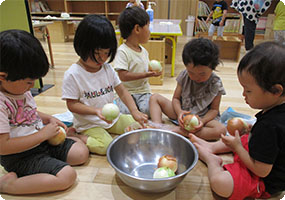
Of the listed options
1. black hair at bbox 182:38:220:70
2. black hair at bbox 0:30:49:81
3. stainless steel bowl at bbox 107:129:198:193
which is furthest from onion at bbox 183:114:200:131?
black hair at bbox 0:30:49:81

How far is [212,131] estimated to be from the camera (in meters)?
1.17

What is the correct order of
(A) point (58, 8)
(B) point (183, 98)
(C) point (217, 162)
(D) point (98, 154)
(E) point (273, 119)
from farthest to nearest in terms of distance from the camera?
(A) point (58, 8), (B) point (183, 98), (D) point (98, 154), (C) point (217, 162), (E) point (273, 119)

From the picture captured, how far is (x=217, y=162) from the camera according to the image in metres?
0.96

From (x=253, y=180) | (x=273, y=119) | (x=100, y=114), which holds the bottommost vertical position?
(x=253, y=180)

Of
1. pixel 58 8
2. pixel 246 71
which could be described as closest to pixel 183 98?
pixel 246 71

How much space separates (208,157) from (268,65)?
1.65 feet

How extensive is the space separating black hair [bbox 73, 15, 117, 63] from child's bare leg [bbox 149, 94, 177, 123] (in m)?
0.49

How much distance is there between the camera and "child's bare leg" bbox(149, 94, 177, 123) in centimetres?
132

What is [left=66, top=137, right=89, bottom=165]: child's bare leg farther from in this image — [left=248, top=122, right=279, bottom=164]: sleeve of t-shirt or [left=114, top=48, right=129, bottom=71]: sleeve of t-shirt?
[left=248, top=122, right=279, bottom=164]: sleeve of t-shirt

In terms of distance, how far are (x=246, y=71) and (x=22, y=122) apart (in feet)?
2.74

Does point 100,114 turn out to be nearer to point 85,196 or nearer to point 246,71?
point 85,196

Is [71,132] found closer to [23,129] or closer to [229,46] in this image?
[23,129]

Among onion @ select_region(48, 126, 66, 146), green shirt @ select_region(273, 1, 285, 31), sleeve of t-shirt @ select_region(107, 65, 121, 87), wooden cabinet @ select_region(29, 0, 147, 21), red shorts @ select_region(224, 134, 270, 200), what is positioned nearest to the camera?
red shorts @ select_region(224, 134, 270, 200)

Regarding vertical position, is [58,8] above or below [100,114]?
above
